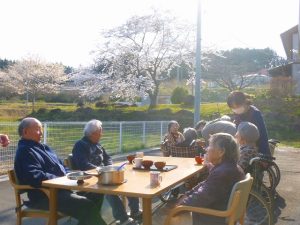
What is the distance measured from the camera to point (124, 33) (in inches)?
974

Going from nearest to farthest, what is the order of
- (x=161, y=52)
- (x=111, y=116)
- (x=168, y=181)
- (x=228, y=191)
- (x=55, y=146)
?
(x=228, y=191)
(x=168, y=181)
(x=55, y=146)
(x=111, y=116)
(x=161, y=52)

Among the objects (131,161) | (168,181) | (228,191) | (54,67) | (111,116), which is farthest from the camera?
(54,67)

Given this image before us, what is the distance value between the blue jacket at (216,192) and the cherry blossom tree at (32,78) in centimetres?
3769

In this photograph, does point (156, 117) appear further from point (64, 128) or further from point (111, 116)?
point (64, 128)

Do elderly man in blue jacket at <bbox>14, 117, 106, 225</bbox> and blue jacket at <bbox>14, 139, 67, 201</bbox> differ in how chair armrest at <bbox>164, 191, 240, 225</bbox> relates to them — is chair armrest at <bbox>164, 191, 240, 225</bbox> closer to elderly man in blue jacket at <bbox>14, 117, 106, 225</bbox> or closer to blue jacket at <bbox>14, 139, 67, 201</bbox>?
elderly man in blue jacket at <bbox>14, 117, 106, 225</bbox>

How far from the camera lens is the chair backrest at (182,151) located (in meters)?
5.76

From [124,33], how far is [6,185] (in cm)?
1948

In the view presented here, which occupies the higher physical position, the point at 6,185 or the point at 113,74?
the point at 113,74

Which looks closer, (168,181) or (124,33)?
(168,181)

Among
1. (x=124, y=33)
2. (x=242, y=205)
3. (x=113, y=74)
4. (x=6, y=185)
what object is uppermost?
(x=124, y=33)

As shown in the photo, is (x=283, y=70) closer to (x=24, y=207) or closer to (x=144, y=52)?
(x=144, y=52)

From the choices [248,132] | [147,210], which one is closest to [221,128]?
[248,132]

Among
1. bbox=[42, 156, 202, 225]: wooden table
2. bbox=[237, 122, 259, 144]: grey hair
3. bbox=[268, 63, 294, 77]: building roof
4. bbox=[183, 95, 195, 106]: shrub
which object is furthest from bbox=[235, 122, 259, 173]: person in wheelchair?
bbox=[268, 63, 294, 77]: building roof

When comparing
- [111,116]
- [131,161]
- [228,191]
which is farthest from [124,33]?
[228,191]
